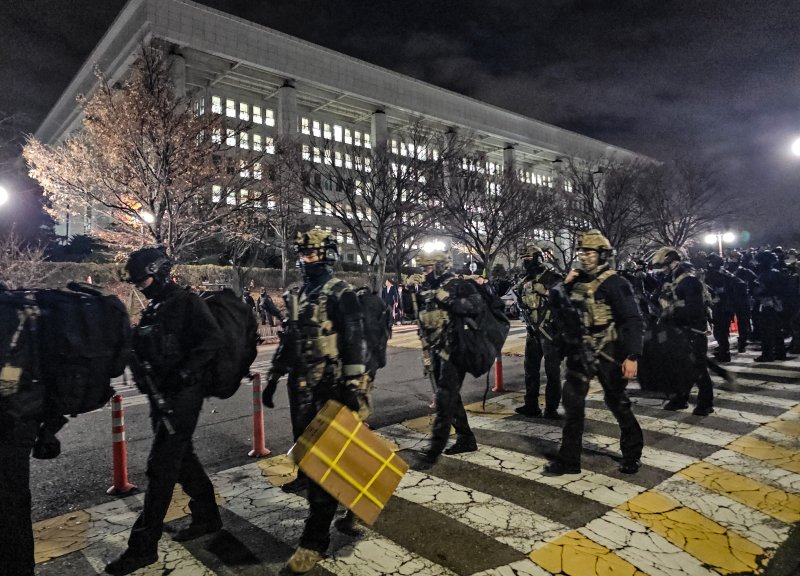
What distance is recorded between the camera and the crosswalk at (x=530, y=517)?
3080 mm

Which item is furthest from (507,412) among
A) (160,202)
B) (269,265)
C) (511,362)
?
(269,265)

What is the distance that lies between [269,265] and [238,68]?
19694mm

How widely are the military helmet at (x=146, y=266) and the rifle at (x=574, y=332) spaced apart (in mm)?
3383

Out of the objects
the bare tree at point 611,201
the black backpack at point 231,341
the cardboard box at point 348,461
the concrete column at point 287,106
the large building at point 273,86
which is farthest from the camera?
Result: the concrete column at point 287,106

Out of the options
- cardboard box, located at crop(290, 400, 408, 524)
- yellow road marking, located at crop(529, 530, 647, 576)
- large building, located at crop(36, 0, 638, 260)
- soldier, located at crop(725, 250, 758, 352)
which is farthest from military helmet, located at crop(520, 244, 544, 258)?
large building, located at crop(36, 0, 638, 260)

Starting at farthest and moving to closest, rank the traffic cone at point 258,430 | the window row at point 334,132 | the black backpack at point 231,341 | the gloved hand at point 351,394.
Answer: the window row at point 334,132, the traffic cone at point 258,430, the black backpack at point 231,341, the gloved hand at point 351,394

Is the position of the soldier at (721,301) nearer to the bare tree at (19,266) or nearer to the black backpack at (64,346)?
the black backpack at (64,346)

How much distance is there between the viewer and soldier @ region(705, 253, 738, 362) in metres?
9.63

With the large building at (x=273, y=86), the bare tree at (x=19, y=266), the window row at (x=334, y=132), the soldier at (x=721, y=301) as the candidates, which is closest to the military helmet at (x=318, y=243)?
the soldier at (x=721, y=301)

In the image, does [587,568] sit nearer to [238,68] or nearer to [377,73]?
[238,68]

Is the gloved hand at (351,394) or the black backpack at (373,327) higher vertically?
the black backpack at (373,327)

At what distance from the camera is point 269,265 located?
31.2 m

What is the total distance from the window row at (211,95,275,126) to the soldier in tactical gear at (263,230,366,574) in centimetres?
4266

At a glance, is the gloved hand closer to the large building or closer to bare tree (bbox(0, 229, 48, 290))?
bare tree (bbox(0, 229, 48, 290))
